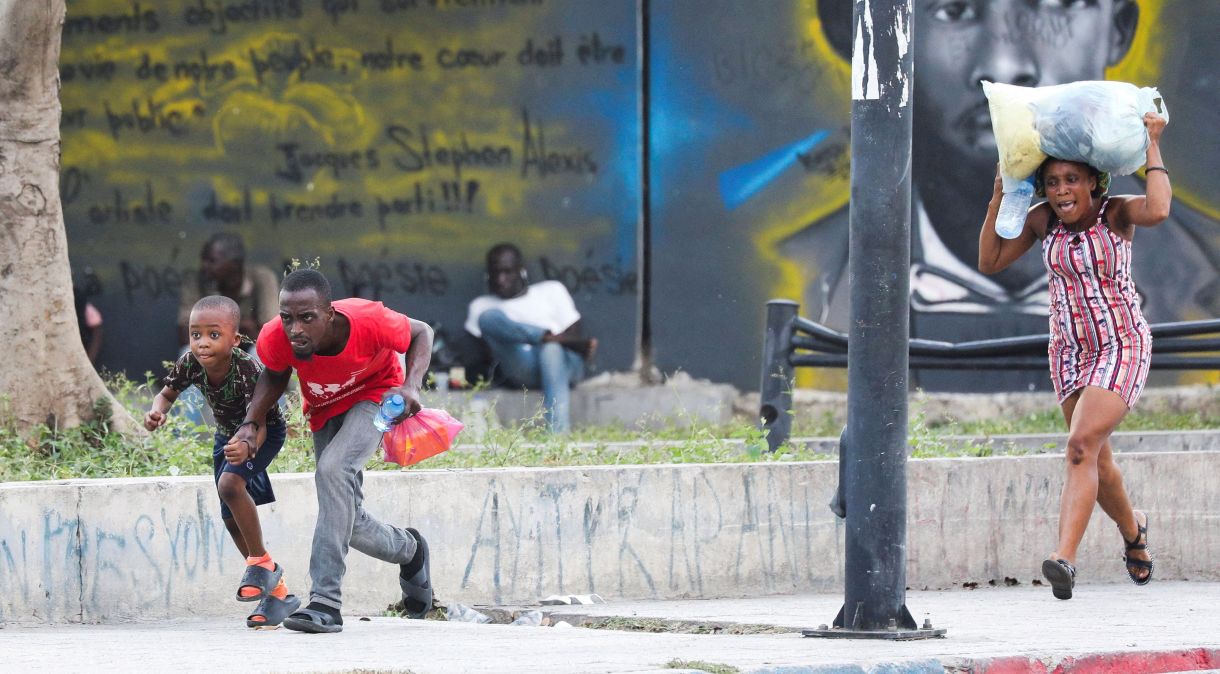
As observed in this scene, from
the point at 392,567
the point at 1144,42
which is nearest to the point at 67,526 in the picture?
the point at 392,567

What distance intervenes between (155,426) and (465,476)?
4.84 ft

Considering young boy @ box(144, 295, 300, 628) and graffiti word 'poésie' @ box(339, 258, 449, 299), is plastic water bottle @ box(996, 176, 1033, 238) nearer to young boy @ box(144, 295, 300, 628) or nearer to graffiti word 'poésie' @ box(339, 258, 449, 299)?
young boy @ box(144, 295, 300, 628)

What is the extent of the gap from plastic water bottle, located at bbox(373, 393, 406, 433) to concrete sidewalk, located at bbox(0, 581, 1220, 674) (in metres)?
0.73

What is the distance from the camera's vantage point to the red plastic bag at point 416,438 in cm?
618

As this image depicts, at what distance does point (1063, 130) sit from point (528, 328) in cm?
628

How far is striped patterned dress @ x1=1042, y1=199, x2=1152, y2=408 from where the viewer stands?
670cm

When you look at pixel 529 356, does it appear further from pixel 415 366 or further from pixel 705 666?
pixel 705 666

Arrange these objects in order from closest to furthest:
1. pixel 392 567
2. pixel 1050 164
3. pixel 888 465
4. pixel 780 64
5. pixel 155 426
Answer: pixel 888 465 < pixel 155 426 < pixel 1050 164 < pixel 392 567 < pixel 780 64

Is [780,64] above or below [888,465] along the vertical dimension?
above

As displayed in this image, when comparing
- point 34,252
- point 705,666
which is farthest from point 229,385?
point 705,666

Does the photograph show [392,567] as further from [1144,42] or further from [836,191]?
[1144,42]

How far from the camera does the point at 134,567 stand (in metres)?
6.78

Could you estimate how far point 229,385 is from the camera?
6375 mm

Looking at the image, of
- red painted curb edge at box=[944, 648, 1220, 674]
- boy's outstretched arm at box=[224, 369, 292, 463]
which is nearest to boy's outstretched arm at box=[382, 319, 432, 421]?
boy's outstretched arm at box=[224, 369, 292, 463]
